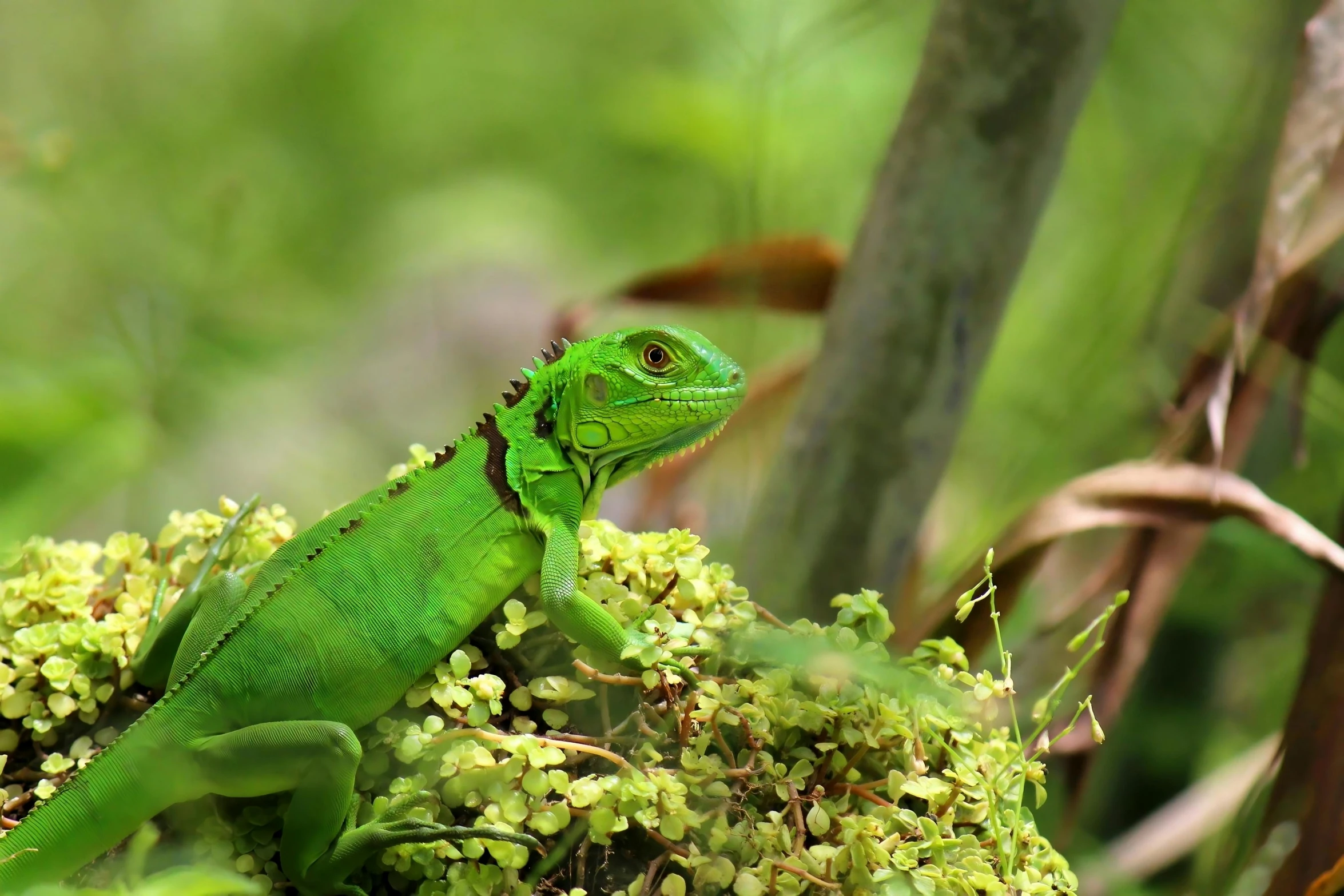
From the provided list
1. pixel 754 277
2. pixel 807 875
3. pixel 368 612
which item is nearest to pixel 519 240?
pixel 754 277

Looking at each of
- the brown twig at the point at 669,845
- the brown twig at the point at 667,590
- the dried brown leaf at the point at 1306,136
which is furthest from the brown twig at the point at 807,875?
the dried brown leaf at the point at 1306,136

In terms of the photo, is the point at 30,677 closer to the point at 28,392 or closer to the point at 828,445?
the point at 28,392

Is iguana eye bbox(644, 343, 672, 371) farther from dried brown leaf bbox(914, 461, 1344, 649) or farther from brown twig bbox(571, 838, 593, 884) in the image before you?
brown twig bbox(571, 838, 593, 884)

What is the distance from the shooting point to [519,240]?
257 inches

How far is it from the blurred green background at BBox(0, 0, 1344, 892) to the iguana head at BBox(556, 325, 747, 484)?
2.04ft

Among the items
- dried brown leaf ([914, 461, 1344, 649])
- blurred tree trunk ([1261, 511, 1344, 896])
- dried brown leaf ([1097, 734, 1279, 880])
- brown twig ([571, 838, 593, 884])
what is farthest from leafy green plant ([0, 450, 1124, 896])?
dried brown leaf ([1097, 734, 1279, 880])

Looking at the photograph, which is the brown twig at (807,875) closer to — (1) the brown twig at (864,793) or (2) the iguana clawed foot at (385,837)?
(1) the brown twig at (864,793)

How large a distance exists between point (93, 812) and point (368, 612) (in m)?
Result: 0.45

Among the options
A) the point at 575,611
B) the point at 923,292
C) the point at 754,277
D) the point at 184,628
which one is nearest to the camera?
Answer: the point at 575,611

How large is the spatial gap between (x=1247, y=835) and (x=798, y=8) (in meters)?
3.28

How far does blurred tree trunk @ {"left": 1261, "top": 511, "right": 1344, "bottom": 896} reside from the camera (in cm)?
183

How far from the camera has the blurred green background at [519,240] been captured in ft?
10.2

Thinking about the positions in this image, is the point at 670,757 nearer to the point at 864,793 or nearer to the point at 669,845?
the point at 669,845

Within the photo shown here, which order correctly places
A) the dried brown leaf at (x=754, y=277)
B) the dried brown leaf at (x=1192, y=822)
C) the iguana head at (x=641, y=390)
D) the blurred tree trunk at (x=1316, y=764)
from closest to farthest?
the blurred tree trunk at (x=1316, y=764) < the iguana head at (x=641, y=390) < the dried brown leaf at (x=754, y=277) < the dried brown leaf at (x=1192, y=822)
